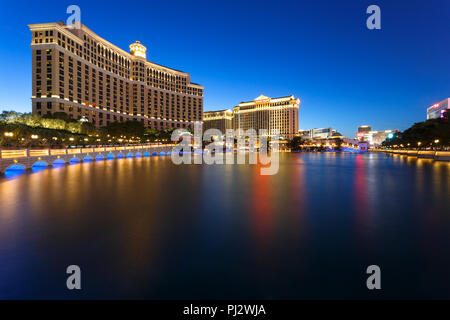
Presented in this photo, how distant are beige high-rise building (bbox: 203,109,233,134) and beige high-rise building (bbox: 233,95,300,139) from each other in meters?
8.56

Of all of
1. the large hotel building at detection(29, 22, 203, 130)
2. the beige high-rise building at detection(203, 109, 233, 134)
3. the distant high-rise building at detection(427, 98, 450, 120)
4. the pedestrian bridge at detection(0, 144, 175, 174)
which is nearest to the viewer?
the pedestrian bridge at detection(0, 144, 175, 174)

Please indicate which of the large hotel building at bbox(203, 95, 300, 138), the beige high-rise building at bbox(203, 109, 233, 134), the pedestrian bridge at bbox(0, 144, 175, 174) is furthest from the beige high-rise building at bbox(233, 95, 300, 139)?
the pedestrian bridge at bbox(0, 144, 175, 174)

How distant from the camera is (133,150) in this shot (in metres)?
47.2

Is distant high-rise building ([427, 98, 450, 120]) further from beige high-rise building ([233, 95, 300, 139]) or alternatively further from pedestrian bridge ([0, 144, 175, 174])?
pedestrian bridge ([0, 144, 175, 174])

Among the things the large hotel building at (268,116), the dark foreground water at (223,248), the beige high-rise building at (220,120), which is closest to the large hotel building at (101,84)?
the beige high-rise building at (220,120)

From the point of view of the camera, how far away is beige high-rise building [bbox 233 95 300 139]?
150750 millimetres

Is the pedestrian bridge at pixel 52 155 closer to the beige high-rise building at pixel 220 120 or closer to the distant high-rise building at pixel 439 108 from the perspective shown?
the distant high-rise building at pixel 439 108

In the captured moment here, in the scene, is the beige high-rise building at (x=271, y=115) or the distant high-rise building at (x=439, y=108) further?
the beige high-rise building at (x=271, y=115)

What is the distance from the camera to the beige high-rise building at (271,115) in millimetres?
150750

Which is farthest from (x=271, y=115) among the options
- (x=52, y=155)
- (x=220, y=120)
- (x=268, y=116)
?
(x=52, y=155)

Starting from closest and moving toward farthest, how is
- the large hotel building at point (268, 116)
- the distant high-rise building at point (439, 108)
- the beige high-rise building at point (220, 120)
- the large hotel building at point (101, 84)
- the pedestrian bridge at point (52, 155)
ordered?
the pedestrian bridge at point (52, 155) < the large hotel building at point (101, 84) < the distant high-rise building at point (439, 108) < the large hotel building at point (268, 116) < the beige high-rise building at point (220, 120)

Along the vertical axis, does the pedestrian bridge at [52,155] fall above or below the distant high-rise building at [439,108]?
below

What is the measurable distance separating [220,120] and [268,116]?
4246cm

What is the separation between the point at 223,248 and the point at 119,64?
5201 inches
